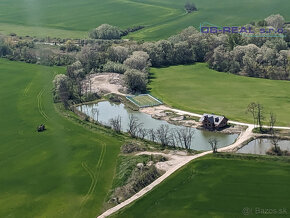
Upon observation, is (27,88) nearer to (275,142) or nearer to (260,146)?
(260,146)

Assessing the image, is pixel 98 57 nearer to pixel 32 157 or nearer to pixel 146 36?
pixel 146 36

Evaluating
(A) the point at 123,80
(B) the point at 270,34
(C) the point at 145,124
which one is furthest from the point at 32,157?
(B) the point at 270,34

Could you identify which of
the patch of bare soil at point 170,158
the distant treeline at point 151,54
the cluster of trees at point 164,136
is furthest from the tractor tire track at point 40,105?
the patch of bare soil at point 170,158

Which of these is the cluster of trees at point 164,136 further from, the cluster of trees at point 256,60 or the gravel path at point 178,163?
the cluster of trees at point 256,60

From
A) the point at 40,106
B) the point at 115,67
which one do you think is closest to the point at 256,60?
the point at 115,67

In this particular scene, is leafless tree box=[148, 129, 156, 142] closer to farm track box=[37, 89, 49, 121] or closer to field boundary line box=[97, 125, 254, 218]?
field boundary line box=[97, 125, 254, 218]

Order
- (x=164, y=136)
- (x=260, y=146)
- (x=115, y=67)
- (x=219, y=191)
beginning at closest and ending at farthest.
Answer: (x=219, y=191) → (x=260, y=146) → (x=164, y=136) → (x=115, y=67)
